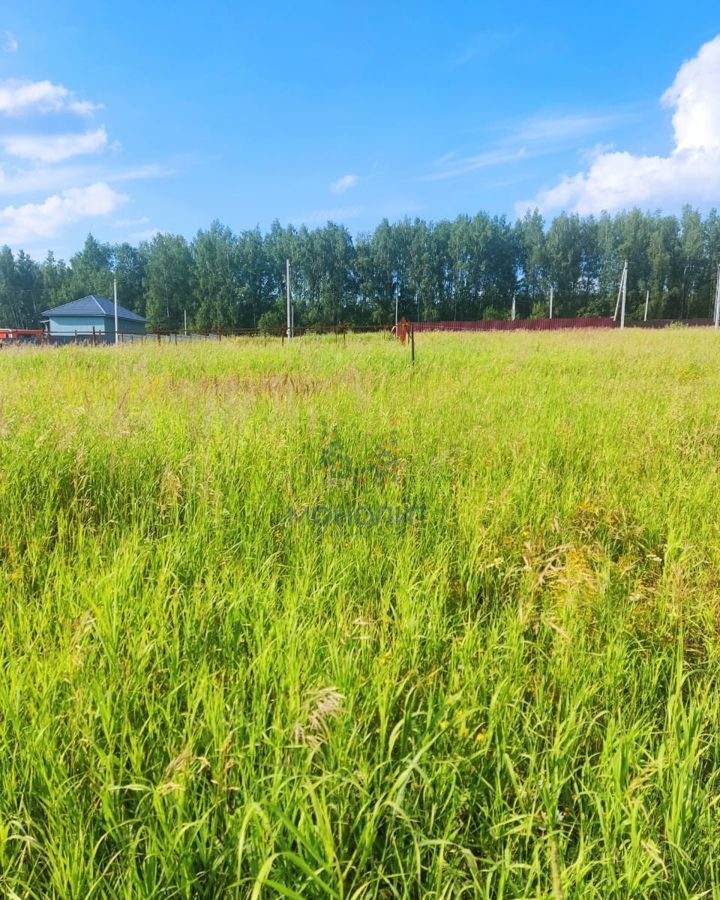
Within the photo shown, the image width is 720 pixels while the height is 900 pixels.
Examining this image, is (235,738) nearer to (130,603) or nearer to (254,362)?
(130,603)

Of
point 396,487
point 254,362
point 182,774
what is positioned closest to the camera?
point 182,774

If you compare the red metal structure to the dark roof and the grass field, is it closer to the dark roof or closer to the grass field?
the grass field

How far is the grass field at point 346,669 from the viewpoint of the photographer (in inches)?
42.3

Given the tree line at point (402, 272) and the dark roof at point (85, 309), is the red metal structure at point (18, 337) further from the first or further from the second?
the tree line at point (402, 272)

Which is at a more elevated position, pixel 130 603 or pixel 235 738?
pixel 130 603

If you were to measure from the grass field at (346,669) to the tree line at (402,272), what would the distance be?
68100 millimetres

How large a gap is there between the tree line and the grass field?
68.1 m

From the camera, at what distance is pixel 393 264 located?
73.5 m

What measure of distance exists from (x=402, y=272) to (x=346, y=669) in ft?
256

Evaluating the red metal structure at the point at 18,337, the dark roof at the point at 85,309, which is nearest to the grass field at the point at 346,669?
the red metal structure at the point at 18,337

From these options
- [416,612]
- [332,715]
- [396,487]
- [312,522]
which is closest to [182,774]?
[332,715]

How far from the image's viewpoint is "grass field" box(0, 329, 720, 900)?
3.52 feet

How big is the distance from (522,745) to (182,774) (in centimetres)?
87

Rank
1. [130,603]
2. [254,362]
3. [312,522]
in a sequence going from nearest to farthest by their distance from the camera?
1. [130,603]
2. [312,522]
3. [254,362]
